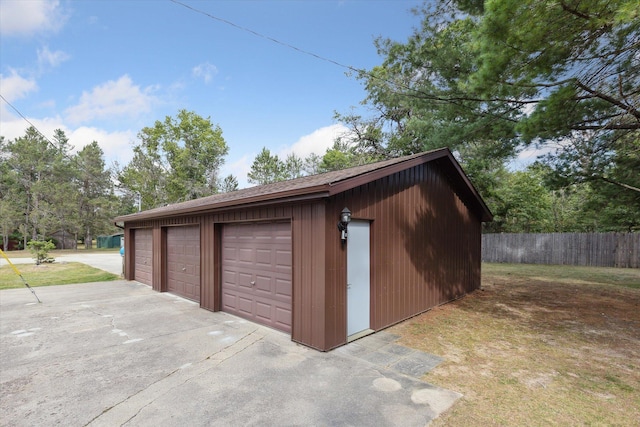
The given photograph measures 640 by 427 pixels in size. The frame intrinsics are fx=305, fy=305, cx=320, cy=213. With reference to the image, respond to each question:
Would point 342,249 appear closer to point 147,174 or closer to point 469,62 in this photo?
point 469,62

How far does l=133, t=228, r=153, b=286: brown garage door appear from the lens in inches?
393

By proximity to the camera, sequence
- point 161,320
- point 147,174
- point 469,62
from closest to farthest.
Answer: point 161,320 < point 469,62 < point 147,174

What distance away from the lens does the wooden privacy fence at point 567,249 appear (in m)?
13.5

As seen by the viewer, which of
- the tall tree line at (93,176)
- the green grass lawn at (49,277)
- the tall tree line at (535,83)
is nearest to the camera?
the tall tree line at (535,83)

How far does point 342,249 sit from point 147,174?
1191 inches

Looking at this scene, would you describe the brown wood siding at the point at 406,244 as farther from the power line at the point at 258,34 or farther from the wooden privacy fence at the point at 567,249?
the wooden privacy fence at the point at 567,249

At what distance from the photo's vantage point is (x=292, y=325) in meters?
4.77

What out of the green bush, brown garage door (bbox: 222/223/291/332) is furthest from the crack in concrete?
the green bush

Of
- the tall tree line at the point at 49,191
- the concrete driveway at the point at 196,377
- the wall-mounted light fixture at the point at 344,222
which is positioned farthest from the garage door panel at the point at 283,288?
the tall tree line at the point at 49,191

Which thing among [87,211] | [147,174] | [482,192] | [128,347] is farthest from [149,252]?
[87,211]

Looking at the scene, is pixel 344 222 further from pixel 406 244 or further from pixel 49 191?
pixel 49 191

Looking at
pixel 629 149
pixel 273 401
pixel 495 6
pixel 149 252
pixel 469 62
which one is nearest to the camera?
pixel 273 401

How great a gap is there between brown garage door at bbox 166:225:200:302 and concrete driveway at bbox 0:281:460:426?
177 cm

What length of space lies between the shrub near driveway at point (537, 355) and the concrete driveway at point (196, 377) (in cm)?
35
